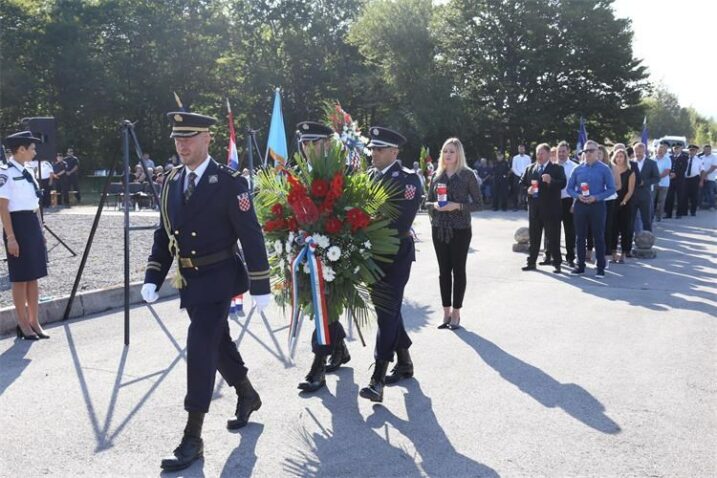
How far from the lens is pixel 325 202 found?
500 centimetres

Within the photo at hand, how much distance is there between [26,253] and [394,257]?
Result: 13.4 feet

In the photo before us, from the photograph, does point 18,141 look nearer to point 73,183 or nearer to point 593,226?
point 593,226

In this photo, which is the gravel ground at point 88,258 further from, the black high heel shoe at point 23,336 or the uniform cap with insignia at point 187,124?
the uniform cap with insignia at point 187,124

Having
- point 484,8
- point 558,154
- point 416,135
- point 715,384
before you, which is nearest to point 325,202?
→ point 715,384

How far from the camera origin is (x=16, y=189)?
692cm

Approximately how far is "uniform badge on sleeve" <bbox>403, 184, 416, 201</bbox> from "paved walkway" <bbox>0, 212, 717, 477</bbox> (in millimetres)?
1580

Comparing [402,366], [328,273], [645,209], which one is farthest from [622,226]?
[328,273]

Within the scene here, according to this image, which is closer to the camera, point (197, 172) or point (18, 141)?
point (197, 172)

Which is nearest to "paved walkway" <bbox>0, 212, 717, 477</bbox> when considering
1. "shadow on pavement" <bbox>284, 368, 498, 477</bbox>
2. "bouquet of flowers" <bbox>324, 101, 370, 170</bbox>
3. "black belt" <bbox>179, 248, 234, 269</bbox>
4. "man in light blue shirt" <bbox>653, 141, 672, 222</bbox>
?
"shadow on pavement" <bbox>284, 368, 498, 477</bbox>

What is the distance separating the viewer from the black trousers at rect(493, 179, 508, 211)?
2356cm

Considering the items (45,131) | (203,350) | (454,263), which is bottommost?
(203,350)

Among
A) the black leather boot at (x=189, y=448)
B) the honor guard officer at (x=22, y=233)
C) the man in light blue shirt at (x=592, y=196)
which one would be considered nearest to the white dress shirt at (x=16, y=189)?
the honor guard officer at (x=22, y=233)

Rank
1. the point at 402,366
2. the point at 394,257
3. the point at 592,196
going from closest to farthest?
the point at 394,257, the point at 402,366, the point at 592,196

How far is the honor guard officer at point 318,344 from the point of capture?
17.8 feet
